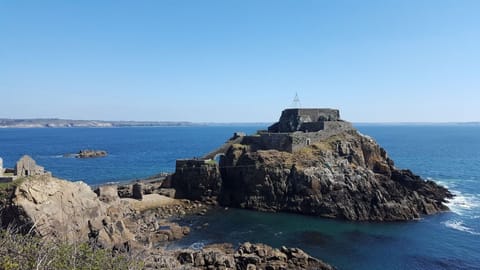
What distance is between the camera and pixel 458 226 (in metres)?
41.2

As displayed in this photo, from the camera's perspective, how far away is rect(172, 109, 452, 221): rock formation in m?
46.2

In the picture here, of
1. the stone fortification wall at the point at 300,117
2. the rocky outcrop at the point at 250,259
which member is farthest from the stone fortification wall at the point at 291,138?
the rocky outcrop at the point at 250,259

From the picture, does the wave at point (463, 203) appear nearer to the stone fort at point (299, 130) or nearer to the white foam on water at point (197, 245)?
the stone fort at point (299, 130)

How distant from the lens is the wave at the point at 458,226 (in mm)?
39562

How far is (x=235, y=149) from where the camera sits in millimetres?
57125

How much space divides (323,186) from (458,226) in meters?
15.1

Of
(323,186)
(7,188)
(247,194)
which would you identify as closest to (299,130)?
(323,186)

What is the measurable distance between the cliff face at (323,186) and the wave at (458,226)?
11.1 feet

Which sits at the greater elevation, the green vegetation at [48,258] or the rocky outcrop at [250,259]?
the green vegetation at [48,258]

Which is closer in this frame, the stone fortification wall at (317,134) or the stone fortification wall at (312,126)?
the stone fortification wall at (317,134)

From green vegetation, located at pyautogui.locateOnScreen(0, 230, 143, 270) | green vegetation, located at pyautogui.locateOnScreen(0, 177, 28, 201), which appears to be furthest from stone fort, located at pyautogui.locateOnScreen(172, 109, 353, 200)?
green vegetation, located at pyautogui.locateOnScreen(0, 230, 143, 270)

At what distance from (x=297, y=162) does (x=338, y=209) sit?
880 centimetres

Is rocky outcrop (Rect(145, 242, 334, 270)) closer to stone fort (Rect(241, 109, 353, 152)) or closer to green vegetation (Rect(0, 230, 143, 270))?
green vegetation (Rect(0, 230, 143, 270))

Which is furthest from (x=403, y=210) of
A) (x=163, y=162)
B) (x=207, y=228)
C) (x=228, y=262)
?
(x=163, y=162)
